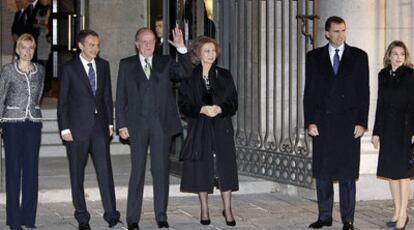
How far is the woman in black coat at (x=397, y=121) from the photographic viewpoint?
39.7 feet

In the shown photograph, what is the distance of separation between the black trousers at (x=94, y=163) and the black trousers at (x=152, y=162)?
0.24 m

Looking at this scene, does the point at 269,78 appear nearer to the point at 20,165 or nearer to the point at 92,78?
the point at 92,78

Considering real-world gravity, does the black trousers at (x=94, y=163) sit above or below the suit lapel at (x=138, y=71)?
below

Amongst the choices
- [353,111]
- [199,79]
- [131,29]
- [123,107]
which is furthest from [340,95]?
[131,29]

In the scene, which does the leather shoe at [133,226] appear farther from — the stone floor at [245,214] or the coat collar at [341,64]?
the coat collar at [341,64]

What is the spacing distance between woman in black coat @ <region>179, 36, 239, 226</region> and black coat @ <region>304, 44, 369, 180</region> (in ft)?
2.85

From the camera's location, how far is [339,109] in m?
12.1

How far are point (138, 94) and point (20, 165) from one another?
137 centimetres

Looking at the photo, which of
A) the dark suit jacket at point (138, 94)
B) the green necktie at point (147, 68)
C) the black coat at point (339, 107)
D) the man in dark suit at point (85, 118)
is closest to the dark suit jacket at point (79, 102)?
the man in dark suit at point (85, 118)

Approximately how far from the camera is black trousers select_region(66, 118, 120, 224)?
39.3 feet

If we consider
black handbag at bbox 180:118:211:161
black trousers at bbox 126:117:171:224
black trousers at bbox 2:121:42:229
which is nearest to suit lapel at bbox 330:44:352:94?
black handbag at bbox 180:118:211:161

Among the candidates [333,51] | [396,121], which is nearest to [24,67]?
[333,51]

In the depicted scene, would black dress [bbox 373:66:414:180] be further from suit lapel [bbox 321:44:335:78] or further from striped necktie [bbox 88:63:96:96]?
striped necktie [bbox 88:63:96:96]

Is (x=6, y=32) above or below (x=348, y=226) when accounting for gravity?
above
